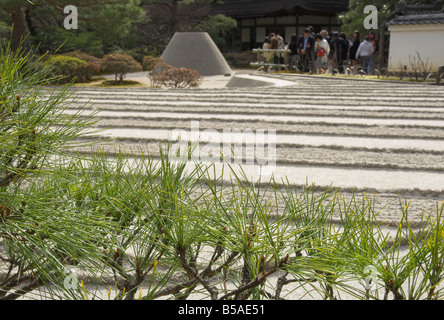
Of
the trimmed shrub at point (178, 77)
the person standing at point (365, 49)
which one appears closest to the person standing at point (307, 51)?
the person standing at point (365, 49)

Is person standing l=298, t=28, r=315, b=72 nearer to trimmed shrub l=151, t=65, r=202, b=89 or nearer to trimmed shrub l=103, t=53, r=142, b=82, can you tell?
trimmed shrub l=151, t=65, r=202, b=89

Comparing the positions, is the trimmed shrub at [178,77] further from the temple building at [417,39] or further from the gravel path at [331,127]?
the temple building at [417,39]

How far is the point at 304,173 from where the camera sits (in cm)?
395

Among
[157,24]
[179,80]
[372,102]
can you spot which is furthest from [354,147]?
[157,24]

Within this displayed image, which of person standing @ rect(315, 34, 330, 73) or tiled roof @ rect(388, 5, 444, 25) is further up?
tiled roof @ rect(388, 5, 444, 25)

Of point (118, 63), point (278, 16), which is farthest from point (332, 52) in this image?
point (278, 16)

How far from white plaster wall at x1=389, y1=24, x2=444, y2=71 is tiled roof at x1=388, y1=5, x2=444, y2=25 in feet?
0.55

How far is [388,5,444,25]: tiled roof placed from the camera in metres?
12.4

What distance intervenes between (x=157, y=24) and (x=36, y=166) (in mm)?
23943

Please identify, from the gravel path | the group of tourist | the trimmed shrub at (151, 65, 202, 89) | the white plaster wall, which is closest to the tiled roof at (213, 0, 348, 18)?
the group of tourist

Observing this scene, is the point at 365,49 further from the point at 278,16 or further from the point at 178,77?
the point at 278,16

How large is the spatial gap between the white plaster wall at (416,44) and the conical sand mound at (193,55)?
19.4 feet

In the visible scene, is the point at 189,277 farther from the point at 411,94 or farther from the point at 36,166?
the point at 411,94

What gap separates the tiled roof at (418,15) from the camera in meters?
12.4
